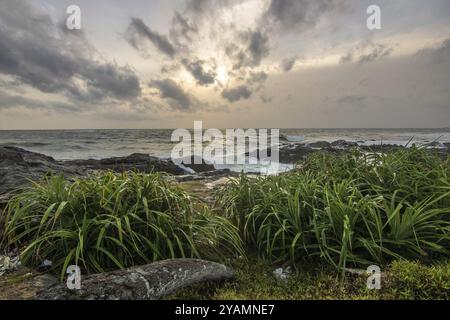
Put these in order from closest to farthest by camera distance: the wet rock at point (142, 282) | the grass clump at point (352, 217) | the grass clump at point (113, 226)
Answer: the wet rock at point (142, 282), the grass clump at point (113, 226), the grass clump at point (352, 217)

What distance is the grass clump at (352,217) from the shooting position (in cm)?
299

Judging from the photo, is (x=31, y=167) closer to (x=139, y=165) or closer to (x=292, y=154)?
(x=139, y=165)

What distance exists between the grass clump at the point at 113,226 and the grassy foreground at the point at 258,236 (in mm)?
11

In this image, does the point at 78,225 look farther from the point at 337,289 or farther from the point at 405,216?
the point at 405,216

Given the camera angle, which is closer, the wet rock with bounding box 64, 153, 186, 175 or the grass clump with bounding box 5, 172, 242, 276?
the grass clump with bounding box 5, 172, 242, 276

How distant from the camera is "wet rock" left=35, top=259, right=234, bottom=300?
200 cm

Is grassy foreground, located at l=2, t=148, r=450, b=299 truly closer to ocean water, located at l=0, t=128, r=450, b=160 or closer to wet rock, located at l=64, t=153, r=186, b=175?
wet rock, located at l=64, t=153, r=186, b=175

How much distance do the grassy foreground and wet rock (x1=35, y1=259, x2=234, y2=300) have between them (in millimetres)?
130

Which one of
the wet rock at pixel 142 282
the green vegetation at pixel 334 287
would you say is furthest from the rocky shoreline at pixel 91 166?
the green vegetation at pixel 334 287

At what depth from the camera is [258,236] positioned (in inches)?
137

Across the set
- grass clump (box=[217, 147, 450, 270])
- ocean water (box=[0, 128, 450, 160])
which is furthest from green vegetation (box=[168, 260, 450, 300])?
ocean water (box=[0, 128, 450, 160])

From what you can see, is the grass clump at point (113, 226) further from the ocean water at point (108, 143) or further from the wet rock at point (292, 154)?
the ocean water at point (108, 143)

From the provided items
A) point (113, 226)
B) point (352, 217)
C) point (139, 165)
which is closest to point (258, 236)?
point (352, 217)
